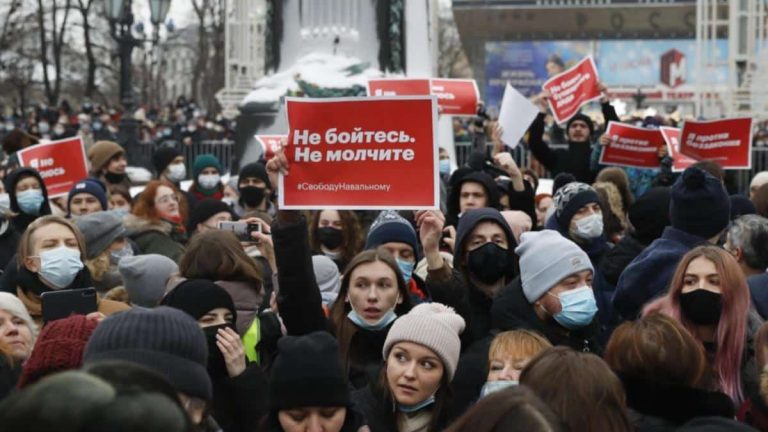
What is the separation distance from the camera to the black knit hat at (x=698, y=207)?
266 inches

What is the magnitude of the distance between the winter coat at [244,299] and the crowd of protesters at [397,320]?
1cm

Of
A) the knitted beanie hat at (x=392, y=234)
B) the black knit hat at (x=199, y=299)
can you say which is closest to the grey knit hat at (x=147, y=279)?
the knitted beanie hat at (x=392, y=234)

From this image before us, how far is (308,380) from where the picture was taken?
4.49 m

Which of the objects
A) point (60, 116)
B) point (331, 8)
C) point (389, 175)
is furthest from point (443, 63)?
point (389, 175)

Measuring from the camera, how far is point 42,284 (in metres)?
6.70

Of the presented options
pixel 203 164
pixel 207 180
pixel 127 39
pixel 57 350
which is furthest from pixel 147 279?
pixel 127 39

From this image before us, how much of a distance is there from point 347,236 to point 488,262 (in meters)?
2.01

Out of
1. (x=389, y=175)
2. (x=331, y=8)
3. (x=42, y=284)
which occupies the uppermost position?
(x=331, y=8)

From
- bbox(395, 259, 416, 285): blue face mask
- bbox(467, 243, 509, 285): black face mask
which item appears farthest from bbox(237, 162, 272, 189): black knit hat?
bbox(467, 243, 509, 285): black face mask

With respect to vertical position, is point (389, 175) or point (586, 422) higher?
point (389, 175)

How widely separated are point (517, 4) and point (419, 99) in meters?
75.4

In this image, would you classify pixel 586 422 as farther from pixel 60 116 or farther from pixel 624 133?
pixel 60 116

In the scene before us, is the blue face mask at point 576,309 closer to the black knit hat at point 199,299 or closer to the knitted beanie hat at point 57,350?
the black knit hat at point 199,299

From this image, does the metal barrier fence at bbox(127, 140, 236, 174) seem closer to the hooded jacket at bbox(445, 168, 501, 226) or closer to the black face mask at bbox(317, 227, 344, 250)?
the hooded jacket at bbox(445, 168, 501, 226)
